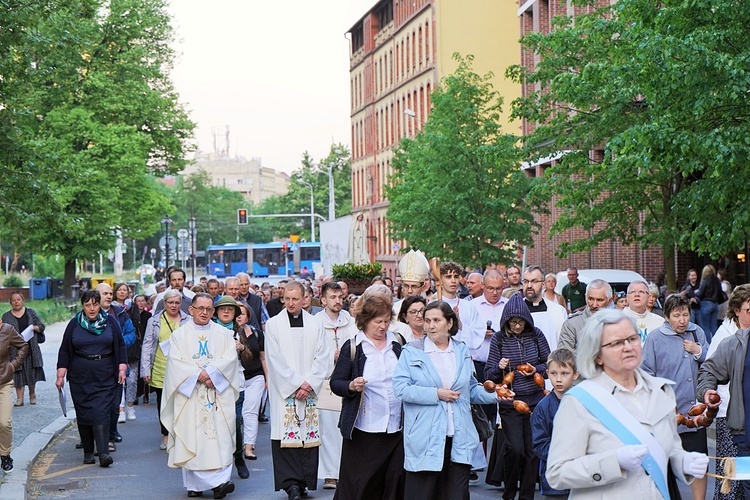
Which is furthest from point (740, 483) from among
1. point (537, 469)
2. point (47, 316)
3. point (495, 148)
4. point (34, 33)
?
point (47, 316)

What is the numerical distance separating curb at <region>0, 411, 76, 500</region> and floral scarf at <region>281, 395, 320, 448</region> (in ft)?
7.93

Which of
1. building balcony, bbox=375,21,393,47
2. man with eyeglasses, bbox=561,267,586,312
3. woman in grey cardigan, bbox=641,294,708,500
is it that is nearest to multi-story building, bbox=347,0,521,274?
building balcony, bbox=375,21,393,47

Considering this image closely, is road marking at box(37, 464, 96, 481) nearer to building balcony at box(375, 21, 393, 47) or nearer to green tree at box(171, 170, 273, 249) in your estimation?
building balcony at box(375, 21, 393, 47)

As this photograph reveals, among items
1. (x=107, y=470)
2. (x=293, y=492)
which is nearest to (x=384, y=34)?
(x=107, y=470)

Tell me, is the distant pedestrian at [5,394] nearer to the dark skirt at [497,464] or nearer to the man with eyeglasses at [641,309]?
the dark skirt at [497,464]

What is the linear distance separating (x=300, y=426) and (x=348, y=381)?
2487 mm

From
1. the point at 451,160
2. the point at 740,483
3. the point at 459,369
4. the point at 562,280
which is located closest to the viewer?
the point at 459,369

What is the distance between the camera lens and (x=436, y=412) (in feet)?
28.1

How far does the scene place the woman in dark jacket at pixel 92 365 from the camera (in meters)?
14.0

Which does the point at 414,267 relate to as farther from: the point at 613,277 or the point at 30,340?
the point at 613,277

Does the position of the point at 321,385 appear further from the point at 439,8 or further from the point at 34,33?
the point at 439,8

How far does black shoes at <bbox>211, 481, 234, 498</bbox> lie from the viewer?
1193 cm

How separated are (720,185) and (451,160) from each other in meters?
24.0

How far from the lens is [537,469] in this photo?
36.8 feet
